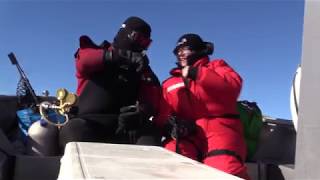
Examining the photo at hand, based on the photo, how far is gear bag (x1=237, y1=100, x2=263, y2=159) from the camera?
9.71 ft

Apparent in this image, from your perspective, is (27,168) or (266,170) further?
(266,170)

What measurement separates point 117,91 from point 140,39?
1.15ft

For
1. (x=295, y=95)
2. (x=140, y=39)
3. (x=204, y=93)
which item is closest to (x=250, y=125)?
(x=295, y=95)

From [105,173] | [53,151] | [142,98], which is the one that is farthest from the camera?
[142,98]

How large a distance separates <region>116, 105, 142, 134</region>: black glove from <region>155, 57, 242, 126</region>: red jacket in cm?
26

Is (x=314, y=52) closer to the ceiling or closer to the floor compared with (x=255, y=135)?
closer to the ceiling

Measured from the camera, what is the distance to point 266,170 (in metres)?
2.59

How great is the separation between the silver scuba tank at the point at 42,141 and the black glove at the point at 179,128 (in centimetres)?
66

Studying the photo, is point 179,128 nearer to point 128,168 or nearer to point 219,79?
point 219,79

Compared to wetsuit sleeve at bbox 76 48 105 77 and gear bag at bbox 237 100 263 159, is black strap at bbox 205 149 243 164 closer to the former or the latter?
gear bag at bbox 237 100 263 159

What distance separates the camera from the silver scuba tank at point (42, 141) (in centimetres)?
246

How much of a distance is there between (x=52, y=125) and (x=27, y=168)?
473 millimetres

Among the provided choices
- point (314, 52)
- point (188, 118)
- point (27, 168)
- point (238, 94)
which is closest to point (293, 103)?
point (238, 94)

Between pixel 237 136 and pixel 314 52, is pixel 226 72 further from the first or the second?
pixel 314 52
